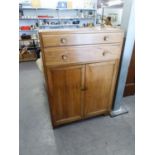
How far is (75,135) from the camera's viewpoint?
1.58 metres

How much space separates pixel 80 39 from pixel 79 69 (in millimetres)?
301

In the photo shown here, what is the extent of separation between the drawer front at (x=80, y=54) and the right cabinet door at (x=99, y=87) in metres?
0.08

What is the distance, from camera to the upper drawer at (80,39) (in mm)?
1144

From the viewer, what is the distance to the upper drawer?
1.14 meters

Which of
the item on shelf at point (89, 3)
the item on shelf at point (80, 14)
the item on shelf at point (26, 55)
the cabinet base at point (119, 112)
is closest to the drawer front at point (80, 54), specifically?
the cabinet base at point (119, 112)

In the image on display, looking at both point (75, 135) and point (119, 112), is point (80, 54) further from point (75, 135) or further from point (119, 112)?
point (119, 112)

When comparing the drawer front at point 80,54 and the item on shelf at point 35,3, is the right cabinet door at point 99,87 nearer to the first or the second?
the drawer front at point 80,54

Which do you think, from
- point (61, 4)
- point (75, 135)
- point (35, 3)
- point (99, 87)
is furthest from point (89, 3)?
point (75, 135)

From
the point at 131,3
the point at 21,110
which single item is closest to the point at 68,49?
the point at 131,3

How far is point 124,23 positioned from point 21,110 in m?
1.77

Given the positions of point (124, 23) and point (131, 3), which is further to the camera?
point (124, 23)
